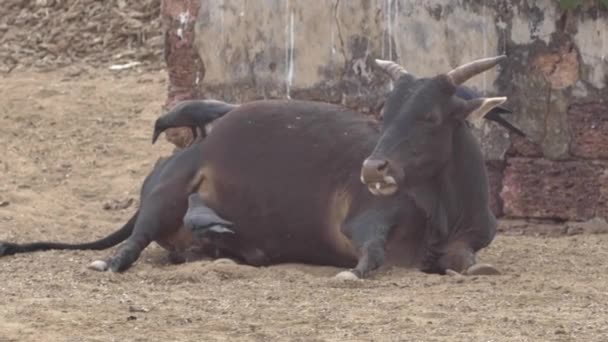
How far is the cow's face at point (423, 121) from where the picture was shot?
346 inches

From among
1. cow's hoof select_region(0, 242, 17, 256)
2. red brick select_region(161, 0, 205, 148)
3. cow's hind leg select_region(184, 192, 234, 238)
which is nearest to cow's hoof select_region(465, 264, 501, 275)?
cow's hind leg select_region(184, 192, 234, 238)

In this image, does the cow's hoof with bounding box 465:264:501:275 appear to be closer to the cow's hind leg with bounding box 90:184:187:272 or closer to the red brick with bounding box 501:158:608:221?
the cow's hind leg with bounding box 90:184:187:272

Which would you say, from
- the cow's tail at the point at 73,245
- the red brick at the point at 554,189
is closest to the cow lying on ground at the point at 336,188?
the cow's tail at the point at 73,245

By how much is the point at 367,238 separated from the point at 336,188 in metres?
0.48

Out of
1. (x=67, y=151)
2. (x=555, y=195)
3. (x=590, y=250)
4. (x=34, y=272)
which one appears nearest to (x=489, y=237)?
(x=590, y=250)

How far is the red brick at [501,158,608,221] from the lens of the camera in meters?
10.7

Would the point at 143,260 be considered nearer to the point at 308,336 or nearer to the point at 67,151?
the point at 308,336

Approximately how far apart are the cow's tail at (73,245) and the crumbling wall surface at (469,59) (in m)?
1.78

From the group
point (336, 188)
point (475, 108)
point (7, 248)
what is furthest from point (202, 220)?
point (475, 108)

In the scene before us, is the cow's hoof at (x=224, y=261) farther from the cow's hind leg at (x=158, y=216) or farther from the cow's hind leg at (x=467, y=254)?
the cow's hind leg at (x=467, y=254)

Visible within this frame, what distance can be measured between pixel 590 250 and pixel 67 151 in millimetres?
5632

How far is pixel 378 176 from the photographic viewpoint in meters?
8.56

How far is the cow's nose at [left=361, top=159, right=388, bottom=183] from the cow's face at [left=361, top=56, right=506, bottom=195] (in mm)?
75

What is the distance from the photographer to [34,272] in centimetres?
908
